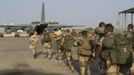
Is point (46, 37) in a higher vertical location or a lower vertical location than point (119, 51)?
lower

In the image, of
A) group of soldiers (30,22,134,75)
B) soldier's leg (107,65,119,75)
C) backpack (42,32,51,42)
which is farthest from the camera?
backpack (42,32,51,42)

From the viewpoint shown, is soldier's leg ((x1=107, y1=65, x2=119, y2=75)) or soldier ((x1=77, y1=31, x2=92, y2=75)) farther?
soldier ((x1=77, y1=31, x2=92, y2=75))

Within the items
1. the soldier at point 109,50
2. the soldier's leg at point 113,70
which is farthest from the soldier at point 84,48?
the soldier's leg at point 113,70

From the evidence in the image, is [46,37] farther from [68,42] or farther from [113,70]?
[113,70]

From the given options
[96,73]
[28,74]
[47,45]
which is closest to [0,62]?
[47,45]

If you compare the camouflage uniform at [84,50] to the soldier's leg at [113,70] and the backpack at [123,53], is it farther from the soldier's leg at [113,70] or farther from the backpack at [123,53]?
the backpack at [123,53]

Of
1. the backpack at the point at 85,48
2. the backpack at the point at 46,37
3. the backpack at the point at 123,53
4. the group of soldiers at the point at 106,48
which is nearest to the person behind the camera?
the backpack at the point at 123,53

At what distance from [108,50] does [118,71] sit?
572 mm

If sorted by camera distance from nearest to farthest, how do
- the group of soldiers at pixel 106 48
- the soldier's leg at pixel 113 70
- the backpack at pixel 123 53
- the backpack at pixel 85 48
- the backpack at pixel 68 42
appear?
1. the backpack at pixel 123 53
2. the group of soldiers at pixel 106 48
3. the soldier's leg at pixel 113 70
4. the backpack at pixel 85 48
5. the backpack at pixel 68 42

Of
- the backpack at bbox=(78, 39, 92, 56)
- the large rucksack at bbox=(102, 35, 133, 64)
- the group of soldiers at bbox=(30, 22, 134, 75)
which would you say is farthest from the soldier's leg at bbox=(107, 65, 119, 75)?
the backpack at bbox=(78, 39, 92, 56)

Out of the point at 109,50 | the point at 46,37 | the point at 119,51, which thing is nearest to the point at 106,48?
the point at 109,50

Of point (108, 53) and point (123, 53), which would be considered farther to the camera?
point (108, 53)

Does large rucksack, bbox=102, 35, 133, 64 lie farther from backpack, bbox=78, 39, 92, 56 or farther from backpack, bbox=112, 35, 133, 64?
backpack, bbox=78, 39, 92, 56

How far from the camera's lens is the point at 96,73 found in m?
15.3
